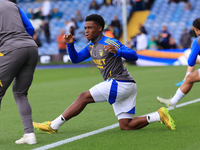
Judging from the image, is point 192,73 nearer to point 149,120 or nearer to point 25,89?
point 149,120

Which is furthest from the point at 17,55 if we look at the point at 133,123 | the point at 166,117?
the point at 166,117

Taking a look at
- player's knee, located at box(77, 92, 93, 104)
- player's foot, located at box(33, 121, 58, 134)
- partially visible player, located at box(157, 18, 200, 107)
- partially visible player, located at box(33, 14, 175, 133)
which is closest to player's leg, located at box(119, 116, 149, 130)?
partially visible player, located at box(33, 14, 175, 133)

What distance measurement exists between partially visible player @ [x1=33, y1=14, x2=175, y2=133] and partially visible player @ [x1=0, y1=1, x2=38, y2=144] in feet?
2.08

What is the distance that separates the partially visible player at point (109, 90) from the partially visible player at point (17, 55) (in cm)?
64

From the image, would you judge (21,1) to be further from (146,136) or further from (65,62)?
(146,136)

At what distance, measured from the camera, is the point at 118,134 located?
4.56 m

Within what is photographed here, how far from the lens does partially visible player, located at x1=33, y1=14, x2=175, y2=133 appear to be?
4.55m

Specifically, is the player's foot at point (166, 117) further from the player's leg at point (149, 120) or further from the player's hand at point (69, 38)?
the player's hand at point (69, 38)

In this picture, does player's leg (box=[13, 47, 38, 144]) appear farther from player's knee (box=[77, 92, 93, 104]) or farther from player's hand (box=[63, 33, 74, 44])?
player's knee (box=[77, 92, 93, 104])

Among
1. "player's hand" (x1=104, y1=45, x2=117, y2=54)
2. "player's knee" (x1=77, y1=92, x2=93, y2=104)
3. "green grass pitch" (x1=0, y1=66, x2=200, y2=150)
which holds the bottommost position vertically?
"green grass pitch" (x1=0, y1=66, x2=200, y2=150)

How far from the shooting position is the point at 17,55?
3914 mm

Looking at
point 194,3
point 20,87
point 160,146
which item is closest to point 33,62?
point 20,87

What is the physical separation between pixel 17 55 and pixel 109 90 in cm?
132

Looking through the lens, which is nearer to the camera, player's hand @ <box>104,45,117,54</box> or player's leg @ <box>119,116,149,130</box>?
player's hand @ <box>104,45,117,54</box>
